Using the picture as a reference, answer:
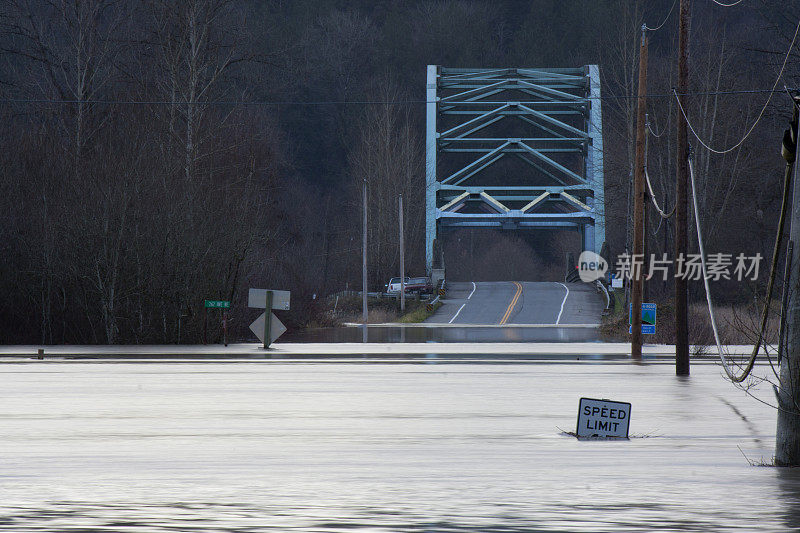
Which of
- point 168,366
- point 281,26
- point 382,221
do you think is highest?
point 281,26

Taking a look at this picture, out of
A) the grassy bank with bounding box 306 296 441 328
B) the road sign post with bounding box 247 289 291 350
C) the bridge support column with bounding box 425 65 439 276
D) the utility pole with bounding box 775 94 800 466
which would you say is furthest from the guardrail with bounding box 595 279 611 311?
the utility pole with bounding box 775 94 800 466

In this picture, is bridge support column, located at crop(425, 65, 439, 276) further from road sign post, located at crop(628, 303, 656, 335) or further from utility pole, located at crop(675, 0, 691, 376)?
utility pole, located at crop(675, 0, 691, 376)

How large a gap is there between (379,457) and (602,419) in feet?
10.2

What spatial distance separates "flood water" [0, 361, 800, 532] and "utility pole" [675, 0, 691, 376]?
967 mm

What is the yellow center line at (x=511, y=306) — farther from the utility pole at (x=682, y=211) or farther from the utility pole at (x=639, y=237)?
the utility pole at (x=682, y=211)

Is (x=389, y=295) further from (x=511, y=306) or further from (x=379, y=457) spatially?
(x=379, y=457)

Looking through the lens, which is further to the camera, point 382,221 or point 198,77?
point 382,221

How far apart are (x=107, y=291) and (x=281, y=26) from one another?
7570cm

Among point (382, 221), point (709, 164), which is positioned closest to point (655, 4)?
point (382, 221)

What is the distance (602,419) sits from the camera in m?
13.2

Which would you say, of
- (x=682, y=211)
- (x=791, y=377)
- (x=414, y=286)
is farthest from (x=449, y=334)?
(x=791, y=377)

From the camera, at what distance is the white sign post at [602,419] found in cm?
1312

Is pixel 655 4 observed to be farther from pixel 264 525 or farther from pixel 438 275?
pixel 264 525

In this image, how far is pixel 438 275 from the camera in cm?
6769
